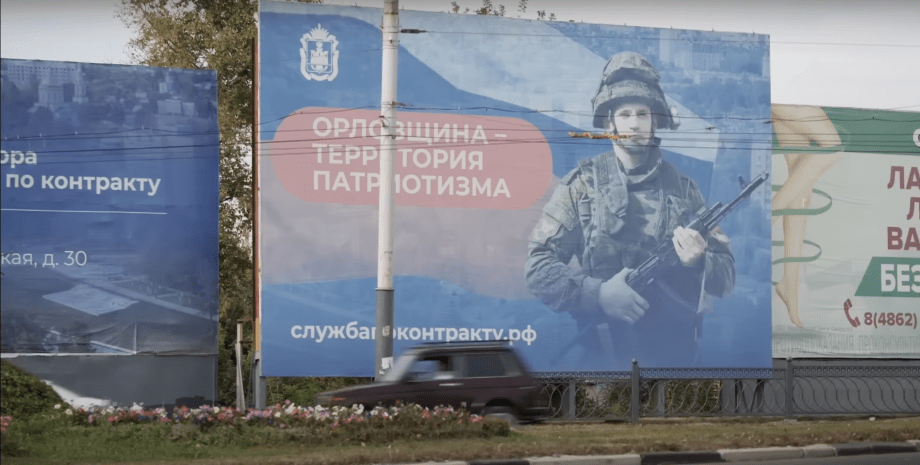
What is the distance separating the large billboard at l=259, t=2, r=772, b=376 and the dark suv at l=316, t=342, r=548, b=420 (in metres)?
6.24

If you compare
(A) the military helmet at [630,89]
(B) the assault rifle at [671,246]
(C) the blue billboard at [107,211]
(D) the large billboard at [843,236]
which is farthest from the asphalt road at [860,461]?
(C) the blue billboard at [107,211]

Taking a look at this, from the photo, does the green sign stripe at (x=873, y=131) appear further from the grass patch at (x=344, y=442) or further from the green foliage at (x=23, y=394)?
the green foliage at (x=23, y=394)

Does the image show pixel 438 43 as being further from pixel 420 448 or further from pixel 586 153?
Answer: pixel 420 448

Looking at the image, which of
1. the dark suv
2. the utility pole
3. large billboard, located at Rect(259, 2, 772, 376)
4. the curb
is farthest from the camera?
large billboard, located at Rect(259, 2, 772, 376)

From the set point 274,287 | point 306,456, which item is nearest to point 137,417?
point 306,456

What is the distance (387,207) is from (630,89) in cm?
1140

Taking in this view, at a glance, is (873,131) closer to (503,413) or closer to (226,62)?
(503,413)

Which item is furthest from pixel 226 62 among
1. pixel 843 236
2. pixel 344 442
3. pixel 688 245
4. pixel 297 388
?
pixel 344 442

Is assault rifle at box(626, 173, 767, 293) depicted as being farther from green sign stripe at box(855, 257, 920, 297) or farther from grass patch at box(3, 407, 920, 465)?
grass patch at box(3, 407, 920, 465)

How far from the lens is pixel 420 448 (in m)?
14.5

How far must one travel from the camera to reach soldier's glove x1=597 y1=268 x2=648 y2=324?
26.8 meters

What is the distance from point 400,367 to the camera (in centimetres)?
1916

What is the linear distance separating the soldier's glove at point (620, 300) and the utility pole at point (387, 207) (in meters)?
10.1

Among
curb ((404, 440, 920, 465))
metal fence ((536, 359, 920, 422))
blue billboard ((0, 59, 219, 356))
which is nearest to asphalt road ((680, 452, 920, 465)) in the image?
curb ((404, 440, 920, 465))
